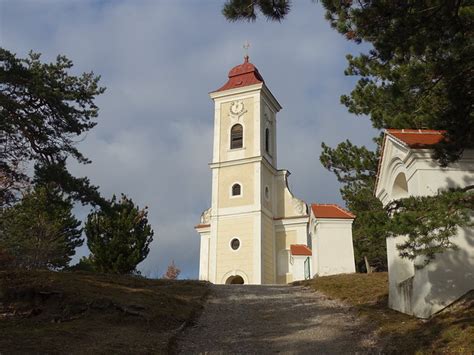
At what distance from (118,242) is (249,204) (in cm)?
1163

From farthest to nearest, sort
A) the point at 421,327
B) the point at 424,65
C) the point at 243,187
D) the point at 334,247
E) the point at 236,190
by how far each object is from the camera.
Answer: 1. the point at 236,190
2. the point at 243,187
3. the point at 334,247
4. the point at 421,327
5. the point at 424,65

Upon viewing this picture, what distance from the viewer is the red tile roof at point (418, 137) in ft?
36.9

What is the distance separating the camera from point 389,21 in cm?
803

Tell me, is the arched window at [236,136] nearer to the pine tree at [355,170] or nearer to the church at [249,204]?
the church at [249,204]

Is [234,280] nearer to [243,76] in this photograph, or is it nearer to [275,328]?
[243,76]

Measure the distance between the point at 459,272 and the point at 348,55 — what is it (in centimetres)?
889

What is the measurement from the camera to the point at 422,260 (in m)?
11.1

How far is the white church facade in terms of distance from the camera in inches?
416

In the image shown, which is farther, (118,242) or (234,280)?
(234,280)

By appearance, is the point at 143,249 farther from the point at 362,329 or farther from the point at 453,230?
the point at 453,230

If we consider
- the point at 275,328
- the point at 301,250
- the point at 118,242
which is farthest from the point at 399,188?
the point at 301,250

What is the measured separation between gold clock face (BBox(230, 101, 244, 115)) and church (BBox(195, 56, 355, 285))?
8 centimetres

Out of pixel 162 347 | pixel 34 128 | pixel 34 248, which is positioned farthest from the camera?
pixel 34 248

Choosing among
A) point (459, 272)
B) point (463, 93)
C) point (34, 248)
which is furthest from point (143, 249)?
point (463, 93)
